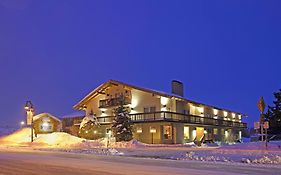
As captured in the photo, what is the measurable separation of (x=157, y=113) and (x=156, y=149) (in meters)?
12.6

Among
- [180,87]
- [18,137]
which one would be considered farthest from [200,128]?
[18,137]

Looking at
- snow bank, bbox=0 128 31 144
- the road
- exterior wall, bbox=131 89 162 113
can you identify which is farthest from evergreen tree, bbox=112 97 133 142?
the road

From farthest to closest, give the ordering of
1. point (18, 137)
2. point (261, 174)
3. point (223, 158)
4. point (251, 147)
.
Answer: point (18, 137), point (251, 147), point (223, 158), point (261, 174)

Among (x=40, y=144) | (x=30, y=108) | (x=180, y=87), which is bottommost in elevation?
(x=40, y=144)

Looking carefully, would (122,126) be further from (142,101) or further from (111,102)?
(111,102)

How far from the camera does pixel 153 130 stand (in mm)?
41812

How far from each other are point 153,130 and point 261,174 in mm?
29738

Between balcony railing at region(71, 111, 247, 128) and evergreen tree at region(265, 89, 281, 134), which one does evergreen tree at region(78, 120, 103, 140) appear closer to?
balcony railing at region(71, 111, 247, 128)

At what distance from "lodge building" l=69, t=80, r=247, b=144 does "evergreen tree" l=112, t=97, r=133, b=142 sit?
3.02 metres

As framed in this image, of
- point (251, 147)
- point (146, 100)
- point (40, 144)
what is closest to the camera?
point (251, 147)

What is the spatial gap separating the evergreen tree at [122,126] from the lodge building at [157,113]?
3.02 meters

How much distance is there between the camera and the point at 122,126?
40062mm

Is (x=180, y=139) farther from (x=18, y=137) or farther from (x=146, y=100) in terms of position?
(x=18, y=137)

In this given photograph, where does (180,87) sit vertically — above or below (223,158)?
above
